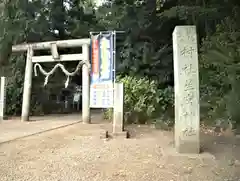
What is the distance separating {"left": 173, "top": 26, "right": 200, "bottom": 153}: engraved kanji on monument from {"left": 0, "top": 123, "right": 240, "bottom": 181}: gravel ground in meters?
0.37

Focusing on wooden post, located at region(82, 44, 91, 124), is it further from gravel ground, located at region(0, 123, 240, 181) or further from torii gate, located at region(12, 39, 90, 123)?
gravel ground, located at region(0, 123, 240, 181)

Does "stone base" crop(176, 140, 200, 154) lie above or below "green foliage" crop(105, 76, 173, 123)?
below

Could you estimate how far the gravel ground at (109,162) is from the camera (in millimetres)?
4094

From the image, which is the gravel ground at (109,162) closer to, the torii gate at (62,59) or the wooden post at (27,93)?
the torii gate at (62,59)

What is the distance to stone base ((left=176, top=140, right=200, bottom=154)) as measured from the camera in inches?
212

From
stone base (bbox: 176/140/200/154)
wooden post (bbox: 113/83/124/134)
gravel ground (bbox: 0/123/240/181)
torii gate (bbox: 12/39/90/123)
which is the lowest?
gravel ground (bbox: 0/123/240/181)

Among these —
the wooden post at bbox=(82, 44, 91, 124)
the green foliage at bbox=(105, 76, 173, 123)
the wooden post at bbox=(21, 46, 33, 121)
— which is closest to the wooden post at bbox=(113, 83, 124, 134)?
the green foliage at bbox=(105, 76, 173, 123)

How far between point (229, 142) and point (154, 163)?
2.71 m

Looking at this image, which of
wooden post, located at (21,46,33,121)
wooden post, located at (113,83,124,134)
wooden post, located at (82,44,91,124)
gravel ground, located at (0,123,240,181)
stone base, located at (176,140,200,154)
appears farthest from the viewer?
wooden post, located at (21,46,33,121)

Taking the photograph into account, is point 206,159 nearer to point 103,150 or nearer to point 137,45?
point 103,150

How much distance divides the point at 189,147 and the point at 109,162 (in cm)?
153

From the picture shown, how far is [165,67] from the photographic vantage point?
11.2m

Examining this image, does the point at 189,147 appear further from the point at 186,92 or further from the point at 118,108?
the point at 118,108

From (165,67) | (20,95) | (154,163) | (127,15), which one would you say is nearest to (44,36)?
(20,95)
